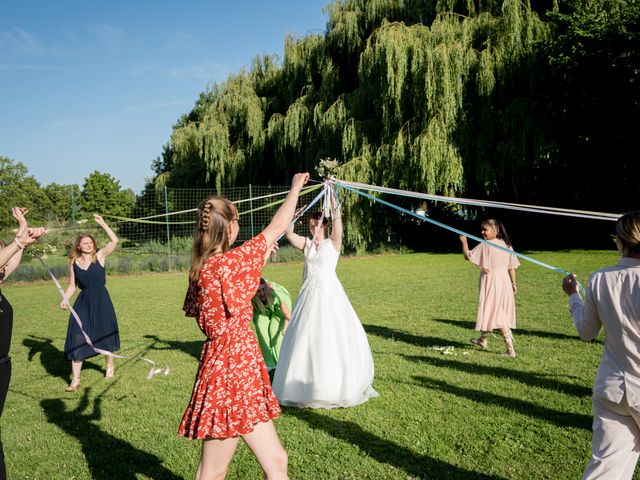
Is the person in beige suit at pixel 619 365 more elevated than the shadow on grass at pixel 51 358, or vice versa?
the person in beige suit at pixel 619 365

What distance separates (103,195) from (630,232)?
178 feet

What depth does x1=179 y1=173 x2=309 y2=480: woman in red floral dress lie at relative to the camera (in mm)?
2705

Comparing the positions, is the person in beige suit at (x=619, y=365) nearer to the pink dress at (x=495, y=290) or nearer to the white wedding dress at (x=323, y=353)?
the white wedding dress at (x=323, y=353)

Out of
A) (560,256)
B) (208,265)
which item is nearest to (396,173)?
(560,256)

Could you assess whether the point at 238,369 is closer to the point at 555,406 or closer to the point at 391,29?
the point at 555,406

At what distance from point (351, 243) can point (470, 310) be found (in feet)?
36.2

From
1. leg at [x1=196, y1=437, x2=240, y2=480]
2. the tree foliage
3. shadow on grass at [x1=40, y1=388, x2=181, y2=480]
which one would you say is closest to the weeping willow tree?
the tree foliage

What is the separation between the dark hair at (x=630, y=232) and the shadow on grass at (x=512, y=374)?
11.0ft

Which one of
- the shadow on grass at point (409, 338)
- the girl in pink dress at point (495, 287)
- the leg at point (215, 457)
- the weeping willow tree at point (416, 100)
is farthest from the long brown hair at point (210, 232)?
the weeping willow tree at point (416, 100)

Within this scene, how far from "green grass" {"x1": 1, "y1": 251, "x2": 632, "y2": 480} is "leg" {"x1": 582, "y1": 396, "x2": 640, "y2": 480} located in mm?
1302

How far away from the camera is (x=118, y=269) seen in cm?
1986

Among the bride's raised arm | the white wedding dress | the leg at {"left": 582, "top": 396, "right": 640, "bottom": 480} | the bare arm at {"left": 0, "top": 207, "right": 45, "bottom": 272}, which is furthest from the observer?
the bride's raised arm

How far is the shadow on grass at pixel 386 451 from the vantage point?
13.1 ft

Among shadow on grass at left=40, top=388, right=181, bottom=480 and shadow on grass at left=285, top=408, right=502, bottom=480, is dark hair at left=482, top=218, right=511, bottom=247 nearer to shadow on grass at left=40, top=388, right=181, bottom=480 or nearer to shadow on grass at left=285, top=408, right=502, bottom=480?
shadow on grass at left=285, top=408, right=502, bottom=480
